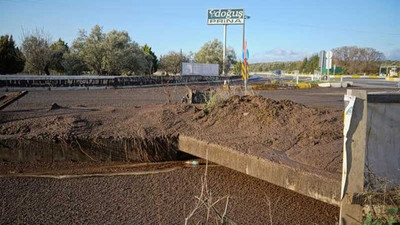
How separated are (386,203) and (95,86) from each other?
23.3m

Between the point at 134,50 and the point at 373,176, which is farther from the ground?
the point at 134,50

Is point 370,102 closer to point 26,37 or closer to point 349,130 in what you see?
point 349,130

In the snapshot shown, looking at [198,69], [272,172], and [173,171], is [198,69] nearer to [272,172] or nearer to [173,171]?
[173,171]

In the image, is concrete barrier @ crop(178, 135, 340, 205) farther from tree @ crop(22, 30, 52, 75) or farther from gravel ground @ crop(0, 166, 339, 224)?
tree @ crop(22, 30, 52, 75)

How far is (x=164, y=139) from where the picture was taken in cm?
685

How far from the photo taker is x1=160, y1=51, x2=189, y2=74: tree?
62562 millimetres

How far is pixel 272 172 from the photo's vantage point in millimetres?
4754

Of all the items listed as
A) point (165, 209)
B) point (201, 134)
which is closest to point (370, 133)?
point (165, 209)

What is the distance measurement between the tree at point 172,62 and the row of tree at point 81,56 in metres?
17.1

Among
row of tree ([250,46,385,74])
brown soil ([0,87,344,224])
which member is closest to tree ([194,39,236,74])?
row of tree ([250,46,385,74])

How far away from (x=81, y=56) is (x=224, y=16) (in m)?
22.9

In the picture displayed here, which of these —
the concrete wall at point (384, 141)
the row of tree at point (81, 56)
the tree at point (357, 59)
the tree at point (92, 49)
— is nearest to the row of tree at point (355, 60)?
the tree at point (357, 59)

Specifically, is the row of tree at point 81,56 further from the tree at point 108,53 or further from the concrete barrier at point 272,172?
the concrete barrier at point 272,172

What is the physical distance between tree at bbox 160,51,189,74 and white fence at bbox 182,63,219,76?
12421mm
